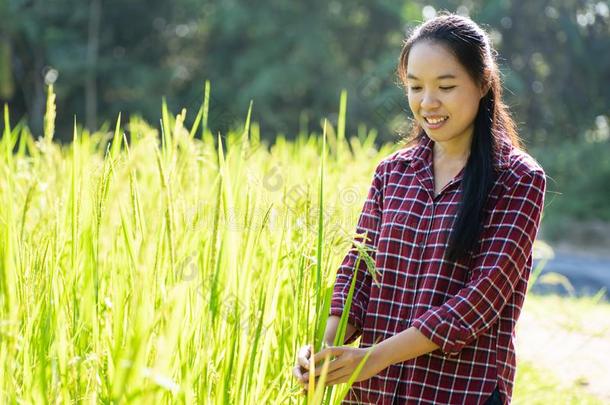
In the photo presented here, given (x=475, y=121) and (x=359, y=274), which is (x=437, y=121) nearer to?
(x=475, y=121)

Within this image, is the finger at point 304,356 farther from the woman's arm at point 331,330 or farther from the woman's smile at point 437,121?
the woman's smile at point 437,121

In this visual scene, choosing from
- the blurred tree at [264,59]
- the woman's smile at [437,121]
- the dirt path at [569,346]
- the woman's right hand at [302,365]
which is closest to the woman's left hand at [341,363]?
the woman's right hand at [302,365]

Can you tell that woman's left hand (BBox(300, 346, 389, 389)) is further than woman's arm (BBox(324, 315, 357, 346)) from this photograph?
No

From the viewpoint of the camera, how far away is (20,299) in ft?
4.32

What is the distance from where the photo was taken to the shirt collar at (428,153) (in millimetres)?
1553

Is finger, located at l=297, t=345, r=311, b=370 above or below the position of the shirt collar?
below

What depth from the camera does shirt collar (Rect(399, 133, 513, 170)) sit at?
1553mm

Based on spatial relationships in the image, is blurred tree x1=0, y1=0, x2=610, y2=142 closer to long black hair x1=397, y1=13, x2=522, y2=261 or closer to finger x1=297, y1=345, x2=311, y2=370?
long black hair x1=397, y1=13, x2=522, y2=261

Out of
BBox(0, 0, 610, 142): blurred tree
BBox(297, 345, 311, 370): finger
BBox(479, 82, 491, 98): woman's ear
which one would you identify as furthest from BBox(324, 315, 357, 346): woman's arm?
BBox(0, 0, 610, 142): blurred tree

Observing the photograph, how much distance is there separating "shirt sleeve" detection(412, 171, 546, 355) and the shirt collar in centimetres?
6

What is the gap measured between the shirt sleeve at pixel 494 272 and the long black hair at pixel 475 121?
4 cm

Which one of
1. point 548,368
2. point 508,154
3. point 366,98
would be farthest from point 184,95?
point 508,154

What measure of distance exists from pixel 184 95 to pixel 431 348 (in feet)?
52.3

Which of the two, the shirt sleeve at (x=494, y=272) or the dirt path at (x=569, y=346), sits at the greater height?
the shirt sleeve at (x=494, y=272)
